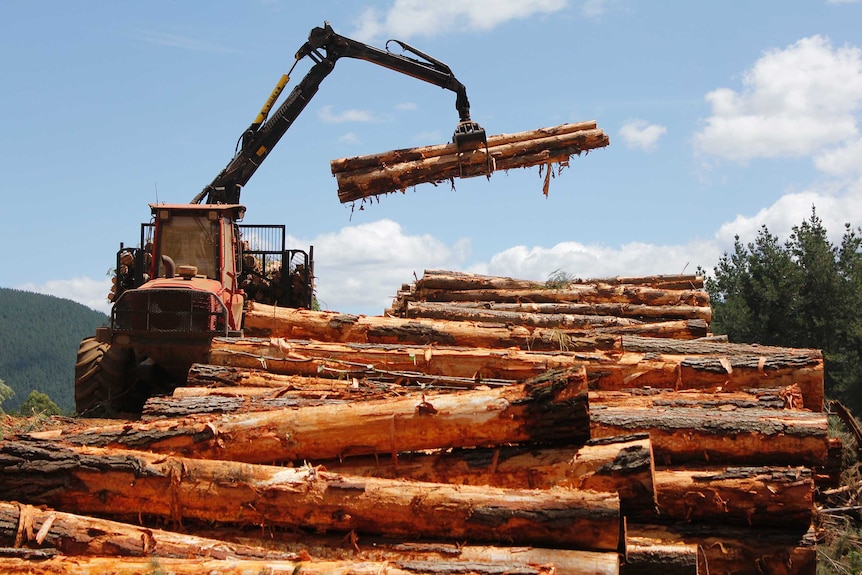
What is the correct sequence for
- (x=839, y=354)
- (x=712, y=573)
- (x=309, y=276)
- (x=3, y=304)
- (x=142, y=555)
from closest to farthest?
(x=142, y=555)
(x=712, y=573)
(x=309, y=276)
(x=839, y=354)
(x=3, y=304)

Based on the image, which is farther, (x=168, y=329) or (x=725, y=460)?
(x=168, y=329)

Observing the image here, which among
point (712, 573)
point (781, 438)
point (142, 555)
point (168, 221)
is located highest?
point (168, 221)

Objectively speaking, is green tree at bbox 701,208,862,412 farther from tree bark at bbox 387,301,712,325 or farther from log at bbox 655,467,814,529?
log at bbox 655,467,814,529

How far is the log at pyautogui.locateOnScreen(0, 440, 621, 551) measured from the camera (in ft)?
19.1

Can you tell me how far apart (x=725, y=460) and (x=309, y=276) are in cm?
913

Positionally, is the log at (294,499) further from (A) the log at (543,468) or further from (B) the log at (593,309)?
(B) the log at (593,309)

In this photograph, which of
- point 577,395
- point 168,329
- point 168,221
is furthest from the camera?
point 168,221

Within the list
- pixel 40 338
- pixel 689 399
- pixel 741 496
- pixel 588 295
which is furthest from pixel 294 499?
pixel 40 338

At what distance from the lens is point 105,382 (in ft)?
39.0

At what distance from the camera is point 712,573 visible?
7.05m

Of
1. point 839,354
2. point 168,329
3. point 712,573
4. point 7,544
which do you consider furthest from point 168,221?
point 839,354

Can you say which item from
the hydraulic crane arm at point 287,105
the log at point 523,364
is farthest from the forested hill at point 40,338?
the log at point 523,364

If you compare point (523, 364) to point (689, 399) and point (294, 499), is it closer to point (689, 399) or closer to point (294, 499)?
point (689, 399)

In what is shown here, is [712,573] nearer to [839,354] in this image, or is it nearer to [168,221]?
[168,221]
